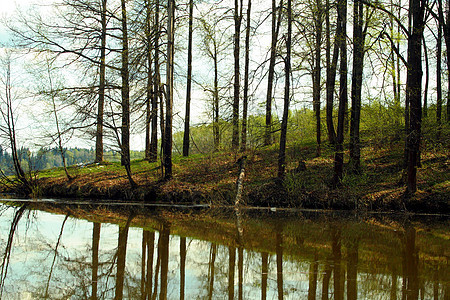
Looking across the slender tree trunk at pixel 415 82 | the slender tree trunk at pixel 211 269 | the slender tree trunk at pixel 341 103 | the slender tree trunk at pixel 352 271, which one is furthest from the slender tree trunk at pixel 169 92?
A: the slender tree trunk at pixel 352 271

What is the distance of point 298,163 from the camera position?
15164mm

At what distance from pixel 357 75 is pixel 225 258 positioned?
9.68 metres

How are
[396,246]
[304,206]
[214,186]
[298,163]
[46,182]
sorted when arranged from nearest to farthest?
1. [396,246]
2. [304,206]
3. [214,186]
4. [298,163]
5. [46,182]

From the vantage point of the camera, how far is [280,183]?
13.2 metres

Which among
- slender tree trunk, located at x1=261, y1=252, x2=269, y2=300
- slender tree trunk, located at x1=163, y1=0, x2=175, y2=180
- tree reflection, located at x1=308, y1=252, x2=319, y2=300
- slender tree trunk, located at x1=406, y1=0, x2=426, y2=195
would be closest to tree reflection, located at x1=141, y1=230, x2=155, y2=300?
slender tree trunk, located at x1=261, y1=252, x2=269, y2=300

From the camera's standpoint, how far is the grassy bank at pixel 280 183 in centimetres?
1154

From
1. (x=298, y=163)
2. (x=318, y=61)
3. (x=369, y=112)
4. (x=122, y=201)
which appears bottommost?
(x=122, y=201)

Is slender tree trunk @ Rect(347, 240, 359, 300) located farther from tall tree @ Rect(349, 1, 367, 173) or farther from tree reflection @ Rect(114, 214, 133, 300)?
tall tree @ Rect(349, 1, 367, 173)

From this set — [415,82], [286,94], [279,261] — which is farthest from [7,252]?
[415,82]

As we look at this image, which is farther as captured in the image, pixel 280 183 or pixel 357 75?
pixel 280 183

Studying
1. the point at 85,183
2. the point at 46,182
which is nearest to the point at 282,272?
the point at 85,183

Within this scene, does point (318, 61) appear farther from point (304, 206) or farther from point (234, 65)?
point (304, 206)

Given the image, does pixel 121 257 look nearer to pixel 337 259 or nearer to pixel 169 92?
pixel 337 259

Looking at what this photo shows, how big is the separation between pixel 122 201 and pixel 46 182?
5.96 meters
